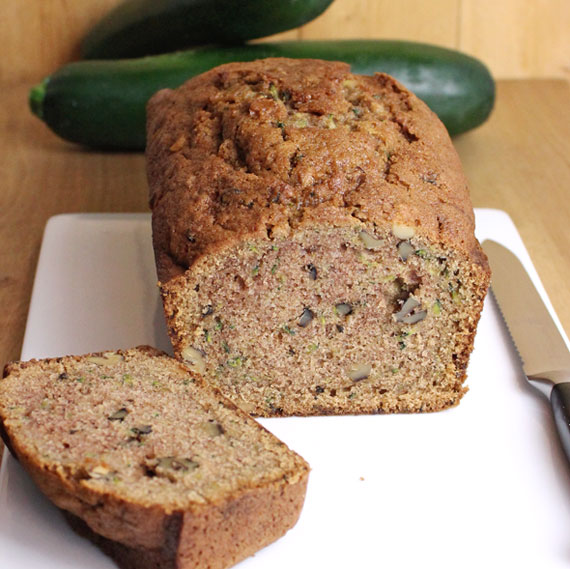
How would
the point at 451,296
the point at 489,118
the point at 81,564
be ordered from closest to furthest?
the point at 81,564
the point at 451,296
the point at 489,118

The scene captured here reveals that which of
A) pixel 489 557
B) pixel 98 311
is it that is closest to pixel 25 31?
pixel 98 311

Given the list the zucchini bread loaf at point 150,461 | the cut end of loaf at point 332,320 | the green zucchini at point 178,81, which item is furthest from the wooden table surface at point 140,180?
the zucchini bread loaf at point 150,461

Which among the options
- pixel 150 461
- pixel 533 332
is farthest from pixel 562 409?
pixel 150 461

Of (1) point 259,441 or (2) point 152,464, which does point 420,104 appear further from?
(2) point 152,464

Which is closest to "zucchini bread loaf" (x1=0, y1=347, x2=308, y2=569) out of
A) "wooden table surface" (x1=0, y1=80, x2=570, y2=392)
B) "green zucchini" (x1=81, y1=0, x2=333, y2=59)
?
"wooden table surface" (x1=0, y1=80, x2=570, y2=392)

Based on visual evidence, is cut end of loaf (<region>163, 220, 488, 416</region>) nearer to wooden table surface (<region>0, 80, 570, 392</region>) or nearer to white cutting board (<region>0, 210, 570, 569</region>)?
white cutting board (<region>0, 210, 570, 569</region>)

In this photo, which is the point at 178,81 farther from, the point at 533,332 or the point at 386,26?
the point at 533,332

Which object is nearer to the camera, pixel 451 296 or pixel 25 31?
pixel 451 296
